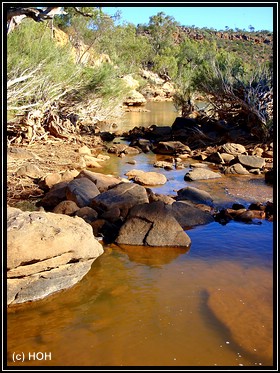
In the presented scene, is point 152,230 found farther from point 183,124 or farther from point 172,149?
point 183,124

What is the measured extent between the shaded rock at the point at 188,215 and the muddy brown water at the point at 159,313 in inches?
35.6

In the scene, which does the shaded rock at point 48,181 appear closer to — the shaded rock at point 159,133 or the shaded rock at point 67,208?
the shaded rock at point 67,208

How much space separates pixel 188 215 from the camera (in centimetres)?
724

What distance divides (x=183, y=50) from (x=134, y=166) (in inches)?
1636

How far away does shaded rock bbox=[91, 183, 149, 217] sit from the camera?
7020mm

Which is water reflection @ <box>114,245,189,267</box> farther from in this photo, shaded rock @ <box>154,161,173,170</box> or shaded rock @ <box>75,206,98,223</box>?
shaded rock @ <box>154,161,173,170</box>

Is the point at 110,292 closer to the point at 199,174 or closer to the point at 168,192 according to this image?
the point at 168,192

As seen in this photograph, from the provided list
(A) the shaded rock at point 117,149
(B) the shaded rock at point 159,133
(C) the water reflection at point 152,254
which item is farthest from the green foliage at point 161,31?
(C) the water reflection at point 152,254

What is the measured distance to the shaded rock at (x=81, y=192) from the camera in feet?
24.3

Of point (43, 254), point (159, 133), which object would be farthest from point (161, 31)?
point (43, 254)

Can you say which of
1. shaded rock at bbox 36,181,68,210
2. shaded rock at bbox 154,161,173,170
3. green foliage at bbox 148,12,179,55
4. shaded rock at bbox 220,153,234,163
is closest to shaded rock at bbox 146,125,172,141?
shaded rock at bbox 220,153,234,163

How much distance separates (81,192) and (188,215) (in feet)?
7.13

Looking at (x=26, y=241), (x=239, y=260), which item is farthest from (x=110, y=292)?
(x=239, y=260)

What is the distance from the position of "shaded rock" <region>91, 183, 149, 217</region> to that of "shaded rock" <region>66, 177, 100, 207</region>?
0.24 meters
